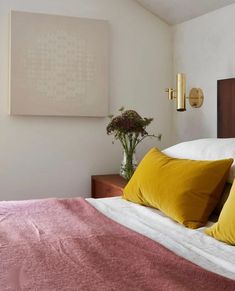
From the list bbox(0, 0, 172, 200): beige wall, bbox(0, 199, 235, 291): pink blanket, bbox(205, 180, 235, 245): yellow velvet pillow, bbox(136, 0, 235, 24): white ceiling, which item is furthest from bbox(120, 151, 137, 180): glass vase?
bbox(205, 180, 235, 245): yellow velvet pillow

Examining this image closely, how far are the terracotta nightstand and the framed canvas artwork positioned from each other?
49 cm

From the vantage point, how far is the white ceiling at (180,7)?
121 inches

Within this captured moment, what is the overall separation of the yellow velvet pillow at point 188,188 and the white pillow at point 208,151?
0.07 m

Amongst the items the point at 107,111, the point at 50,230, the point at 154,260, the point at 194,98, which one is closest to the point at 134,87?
the point at 107,111

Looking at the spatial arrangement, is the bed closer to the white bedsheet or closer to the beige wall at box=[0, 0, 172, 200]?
the white bedsheet

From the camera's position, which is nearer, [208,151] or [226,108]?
[208,151]

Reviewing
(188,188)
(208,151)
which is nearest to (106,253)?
(188,188)

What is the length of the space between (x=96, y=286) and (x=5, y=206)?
3.64 feet

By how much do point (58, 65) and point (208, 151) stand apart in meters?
1.60

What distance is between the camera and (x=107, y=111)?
3482 millimetres

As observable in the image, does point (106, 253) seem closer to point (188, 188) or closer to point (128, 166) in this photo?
point (188, 188)

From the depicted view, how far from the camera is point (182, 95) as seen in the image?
3098 millimetres

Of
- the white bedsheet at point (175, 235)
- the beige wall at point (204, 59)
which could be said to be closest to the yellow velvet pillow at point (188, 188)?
the white bedsheet at point (175, 235)

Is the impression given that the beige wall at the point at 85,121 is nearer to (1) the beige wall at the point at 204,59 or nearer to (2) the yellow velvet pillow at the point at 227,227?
(1) the beige wall at the point at 204,59
